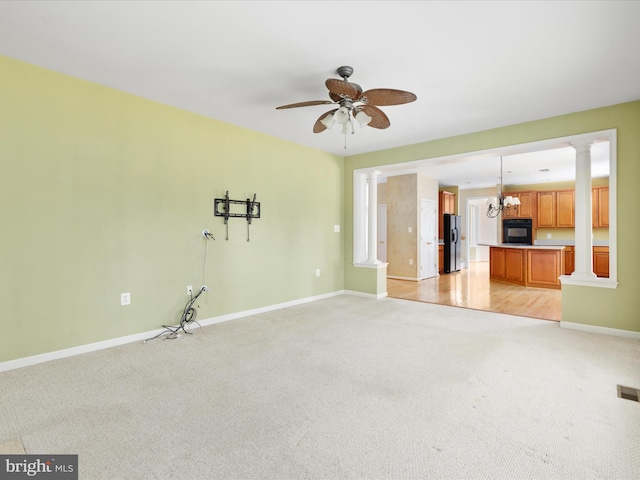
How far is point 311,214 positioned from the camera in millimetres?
5461

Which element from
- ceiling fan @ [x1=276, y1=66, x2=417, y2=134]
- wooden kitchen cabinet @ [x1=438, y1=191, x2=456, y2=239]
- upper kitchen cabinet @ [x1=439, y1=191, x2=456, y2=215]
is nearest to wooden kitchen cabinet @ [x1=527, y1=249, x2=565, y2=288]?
wooden kitchen cabinet @ [x1=438, y1=191, x2=456, y2=239]

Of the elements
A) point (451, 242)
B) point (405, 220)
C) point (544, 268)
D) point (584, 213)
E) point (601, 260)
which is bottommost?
point (544, 268)

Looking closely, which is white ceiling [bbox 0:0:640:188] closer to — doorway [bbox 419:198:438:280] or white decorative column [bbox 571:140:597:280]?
white decorative column [bbox 571:140:597:280]

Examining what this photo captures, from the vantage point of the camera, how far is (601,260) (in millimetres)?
7227

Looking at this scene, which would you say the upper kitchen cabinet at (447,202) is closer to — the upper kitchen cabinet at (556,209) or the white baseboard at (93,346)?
the upper kitchen cabinet at (556,209)

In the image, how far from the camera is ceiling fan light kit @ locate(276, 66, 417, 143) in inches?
99.5

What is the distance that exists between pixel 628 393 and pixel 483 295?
12.0 feet

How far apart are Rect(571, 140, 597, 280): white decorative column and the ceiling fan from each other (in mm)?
2561

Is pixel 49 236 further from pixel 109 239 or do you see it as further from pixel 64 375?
pixel 64 375

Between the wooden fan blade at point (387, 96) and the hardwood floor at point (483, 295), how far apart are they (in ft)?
11.5

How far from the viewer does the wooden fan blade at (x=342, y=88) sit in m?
2.43

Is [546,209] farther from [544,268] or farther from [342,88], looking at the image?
[342,88]

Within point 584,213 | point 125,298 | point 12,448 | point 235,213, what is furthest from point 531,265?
point 12,448

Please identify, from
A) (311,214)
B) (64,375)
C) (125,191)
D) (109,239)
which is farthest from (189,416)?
(311,214)
